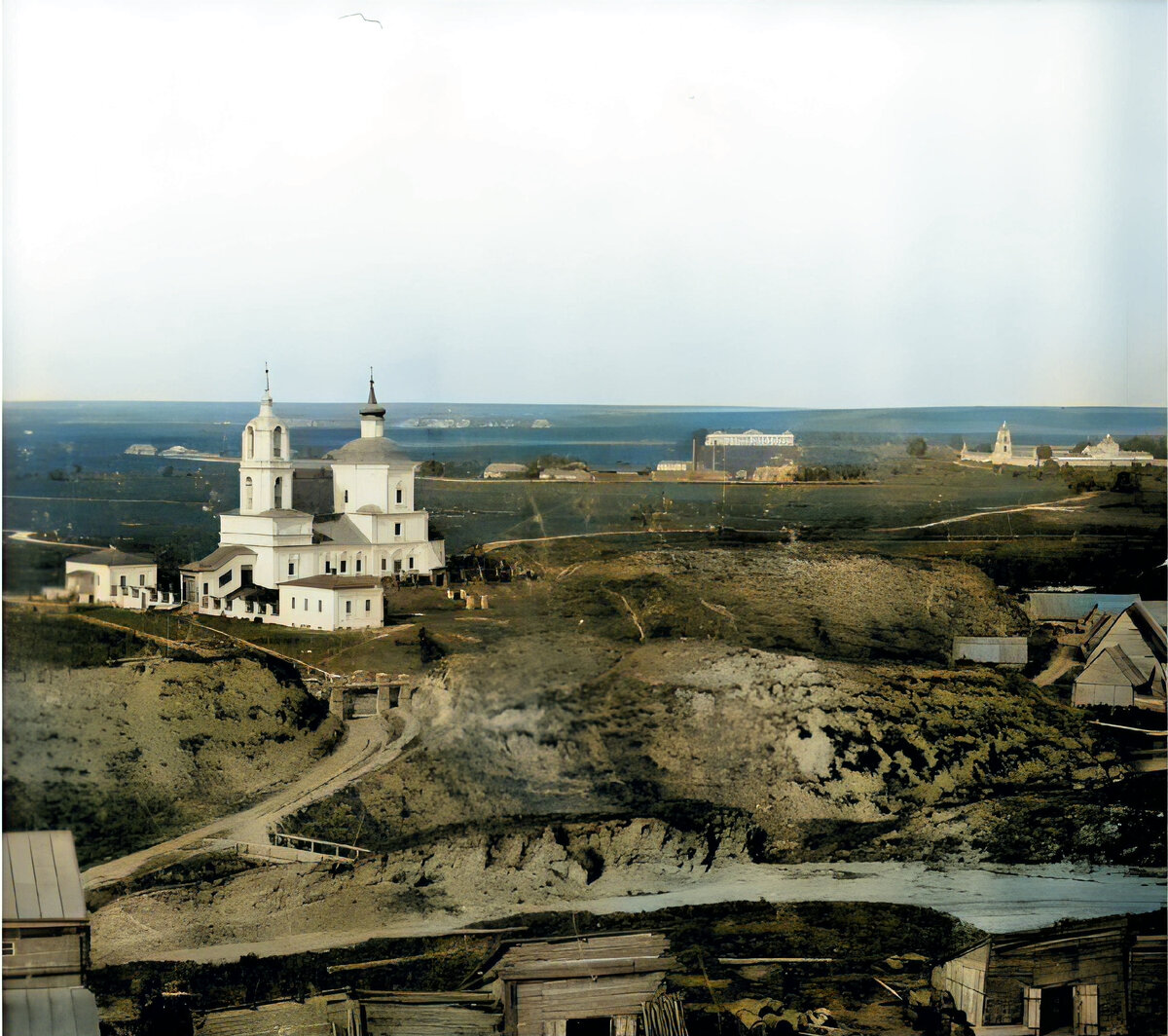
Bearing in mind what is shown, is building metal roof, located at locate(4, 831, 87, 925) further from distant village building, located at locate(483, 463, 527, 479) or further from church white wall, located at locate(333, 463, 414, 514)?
distant village building, located at locate(483, 463, 527, 479)

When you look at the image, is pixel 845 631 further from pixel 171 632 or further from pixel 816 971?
pixel 171 632

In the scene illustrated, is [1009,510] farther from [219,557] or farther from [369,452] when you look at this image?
[219,557]

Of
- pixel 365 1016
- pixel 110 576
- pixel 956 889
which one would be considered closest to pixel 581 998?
pixel 365 1016

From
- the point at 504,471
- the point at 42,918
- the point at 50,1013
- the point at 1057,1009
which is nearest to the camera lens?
the point at 50,1013

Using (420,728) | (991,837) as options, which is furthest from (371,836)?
(991,837)

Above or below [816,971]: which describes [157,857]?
above
